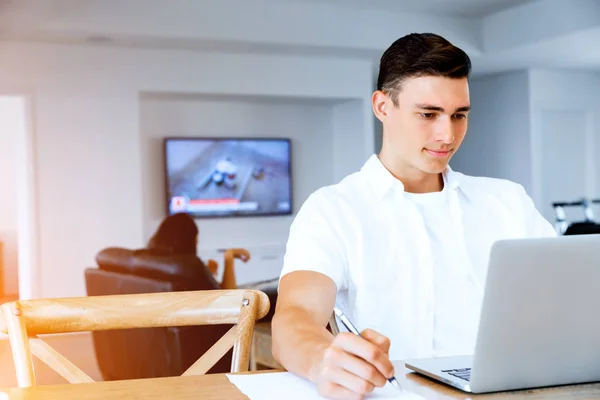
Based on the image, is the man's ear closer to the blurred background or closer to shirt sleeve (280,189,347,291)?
shirt sleeve (280,189,347,291)

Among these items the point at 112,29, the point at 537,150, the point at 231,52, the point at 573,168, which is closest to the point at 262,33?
the point at 231,52

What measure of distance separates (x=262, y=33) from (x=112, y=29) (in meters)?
1.20

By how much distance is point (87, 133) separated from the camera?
6.12m

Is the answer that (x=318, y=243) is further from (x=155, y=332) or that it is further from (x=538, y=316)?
(x=155, y=332)

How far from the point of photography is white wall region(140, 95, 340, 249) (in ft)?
22.8

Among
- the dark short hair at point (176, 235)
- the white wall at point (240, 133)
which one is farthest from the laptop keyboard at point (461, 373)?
the white wall at point (240, 133)

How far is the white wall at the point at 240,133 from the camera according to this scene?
695cm

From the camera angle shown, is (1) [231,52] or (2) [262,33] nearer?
(2) [262,33]

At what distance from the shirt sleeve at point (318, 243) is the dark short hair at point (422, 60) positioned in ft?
0.84

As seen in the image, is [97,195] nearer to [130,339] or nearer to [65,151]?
[65,151]

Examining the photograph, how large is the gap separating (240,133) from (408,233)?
6059mm

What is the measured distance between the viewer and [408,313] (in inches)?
53.1

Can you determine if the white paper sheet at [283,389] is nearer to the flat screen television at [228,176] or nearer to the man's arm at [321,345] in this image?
the man's arm at [321,345]

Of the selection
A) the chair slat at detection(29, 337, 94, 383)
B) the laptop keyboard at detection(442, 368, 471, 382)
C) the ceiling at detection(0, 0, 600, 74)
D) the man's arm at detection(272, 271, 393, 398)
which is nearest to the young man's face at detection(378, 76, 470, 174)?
the man's arm at detection(272, 271, 393, 398)
